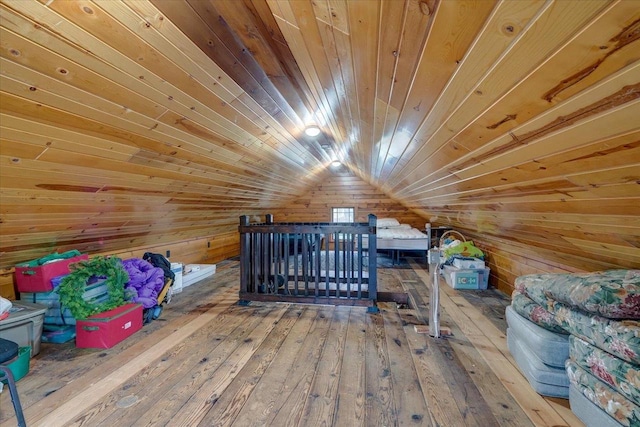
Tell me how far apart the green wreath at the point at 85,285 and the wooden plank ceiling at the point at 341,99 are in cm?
44

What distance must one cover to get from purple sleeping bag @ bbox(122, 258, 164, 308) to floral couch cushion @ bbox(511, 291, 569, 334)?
310 cm

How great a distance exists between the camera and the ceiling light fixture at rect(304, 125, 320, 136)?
2635mm

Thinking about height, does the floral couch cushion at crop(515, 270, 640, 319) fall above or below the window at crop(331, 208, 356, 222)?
below

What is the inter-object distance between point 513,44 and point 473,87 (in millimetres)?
242

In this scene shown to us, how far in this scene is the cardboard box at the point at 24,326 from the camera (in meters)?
1.82

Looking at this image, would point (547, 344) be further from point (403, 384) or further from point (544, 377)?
point (403, 384)

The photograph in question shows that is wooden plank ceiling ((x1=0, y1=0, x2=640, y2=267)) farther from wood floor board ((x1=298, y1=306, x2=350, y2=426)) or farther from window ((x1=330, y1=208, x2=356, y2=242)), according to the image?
window ((x1=330, y1=208, x2=356, y2=242))

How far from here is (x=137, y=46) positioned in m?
1.15

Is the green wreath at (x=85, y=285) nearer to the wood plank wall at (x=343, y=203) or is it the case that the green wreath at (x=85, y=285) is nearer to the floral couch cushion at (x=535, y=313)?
the floral couch cushion at (x=535, y=313)

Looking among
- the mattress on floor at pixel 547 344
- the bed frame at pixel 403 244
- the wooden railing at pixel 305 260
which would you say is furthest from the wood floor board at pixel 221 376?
the bed frame at pixel 403 244

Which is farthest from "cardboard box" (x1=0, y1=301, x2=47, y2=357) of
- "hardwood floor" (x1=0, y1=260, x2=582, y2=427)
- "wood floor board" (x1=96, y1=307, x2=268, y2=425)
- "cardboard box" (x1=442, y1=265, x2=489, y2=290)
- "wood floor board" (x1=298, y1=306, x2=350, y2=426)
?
"cardboard box" (x1=442, y1=265, x2=489, y2=290)

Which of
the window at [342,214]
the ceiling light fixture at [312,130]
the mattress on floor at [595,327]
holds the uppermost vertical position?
the ceiling light fixture at [312,130]

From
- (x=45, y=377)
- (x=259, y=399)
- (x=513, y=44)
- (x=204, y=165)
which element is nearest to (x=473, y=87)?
(x=513, y=44)

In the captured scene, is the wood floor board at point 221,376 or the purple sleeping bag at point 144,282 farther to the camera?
the purple sleeping bag at point 144,282
